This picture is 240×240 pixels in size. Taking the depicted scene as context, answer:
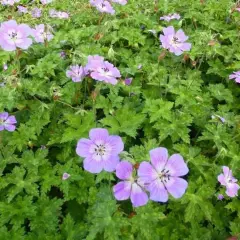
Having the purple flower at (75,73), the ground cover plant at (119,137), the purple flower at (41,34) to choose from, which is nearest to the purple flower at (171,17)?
the ground cover plant at (119,137)

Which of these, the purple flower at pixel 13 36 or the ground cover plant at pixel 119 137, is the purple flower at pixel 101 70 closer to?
the ground cover plant at pixel 119 137

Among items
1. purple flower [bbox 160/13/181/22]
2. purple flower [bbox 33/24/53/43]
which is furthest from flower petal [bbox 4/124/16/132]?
purple flower [bbox 160/13/181/22]

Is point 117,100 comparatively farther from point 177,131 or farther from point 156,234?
point 156,234

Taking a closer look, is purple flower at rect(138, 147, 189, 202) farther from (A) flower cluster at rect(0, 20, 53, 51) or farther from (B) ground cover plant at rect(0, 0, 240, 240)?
(A) flower cluster at rect(0, 20, 53, 51)

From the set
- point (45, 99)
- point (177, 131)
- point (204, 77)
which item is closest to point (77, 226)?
point (177, 131)

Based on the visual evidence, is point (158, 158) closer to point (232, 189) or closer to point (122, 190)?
point (122, 190)

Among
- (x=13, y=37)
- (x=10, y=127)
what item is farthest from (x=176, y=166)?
(x=13, y=37)
